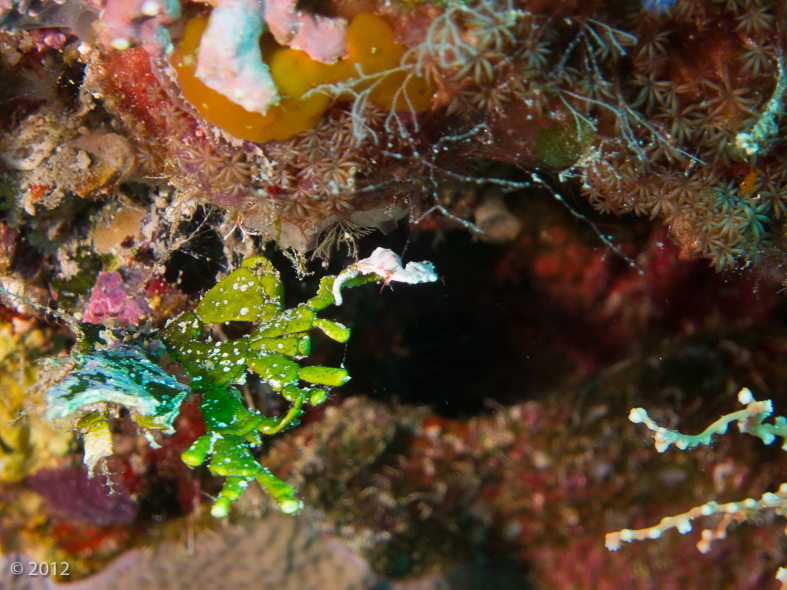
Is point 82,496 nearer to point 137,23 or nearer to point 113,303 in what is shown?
point 113,303

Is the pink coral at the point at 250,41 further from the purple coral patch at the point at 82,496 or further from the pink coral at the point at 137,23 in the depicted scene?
the purple coral patch at the point at 82,496
